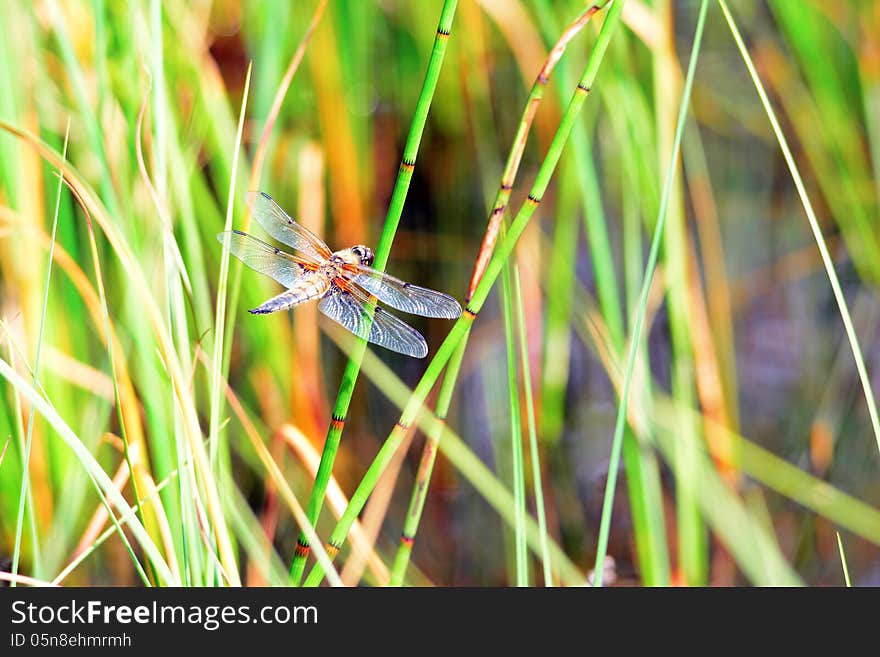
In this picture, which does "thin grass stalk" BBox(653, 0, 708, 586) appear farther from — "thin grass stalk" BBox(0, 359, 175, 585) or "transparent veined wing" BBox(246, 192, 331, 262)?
"thin grass stalk" BBox(0, 359, 175, 585)

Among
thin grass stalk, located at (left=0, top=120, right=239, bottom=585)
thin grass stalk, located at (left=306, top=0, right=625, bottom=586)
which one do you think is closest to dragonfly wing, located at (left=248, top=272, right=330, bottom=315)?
thin grass stalk, located at (left=0, top=120, right=239, bottom=585)

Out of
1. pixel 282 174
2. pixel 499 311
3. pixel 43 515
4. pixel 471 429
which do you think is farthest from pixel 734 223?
pixel 43 515

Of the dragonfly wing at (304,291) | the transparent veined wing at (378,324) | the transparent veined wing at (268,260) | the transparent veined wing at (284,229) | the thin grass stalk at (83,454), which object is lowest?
the thin grass stalk at (83,454)

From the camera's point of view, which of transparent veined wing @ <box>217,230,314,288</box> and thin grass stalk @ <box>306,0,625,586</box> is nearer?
thin grass stalk @ <box>306,0,625,586</box>

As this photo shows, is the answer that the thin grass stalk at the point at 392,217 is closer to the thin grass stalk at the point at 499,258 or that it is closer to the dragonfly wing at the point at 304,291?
the thin grass stalk at the point at 499,258

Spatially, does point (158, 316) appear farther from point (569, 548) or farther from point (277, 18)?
point (569, 548)

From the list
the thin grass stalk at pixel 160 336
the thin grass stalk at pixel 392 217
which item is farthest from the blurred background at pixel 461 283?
the thin grass stalk at pixel 392 217

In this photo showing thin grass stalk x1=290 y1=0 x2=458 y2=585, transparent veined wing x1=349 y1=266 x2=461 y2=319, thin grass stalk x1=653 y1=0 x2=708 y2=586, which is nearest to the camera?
thin grass stalk x1=290 y1=0 x2=458 y2=585
